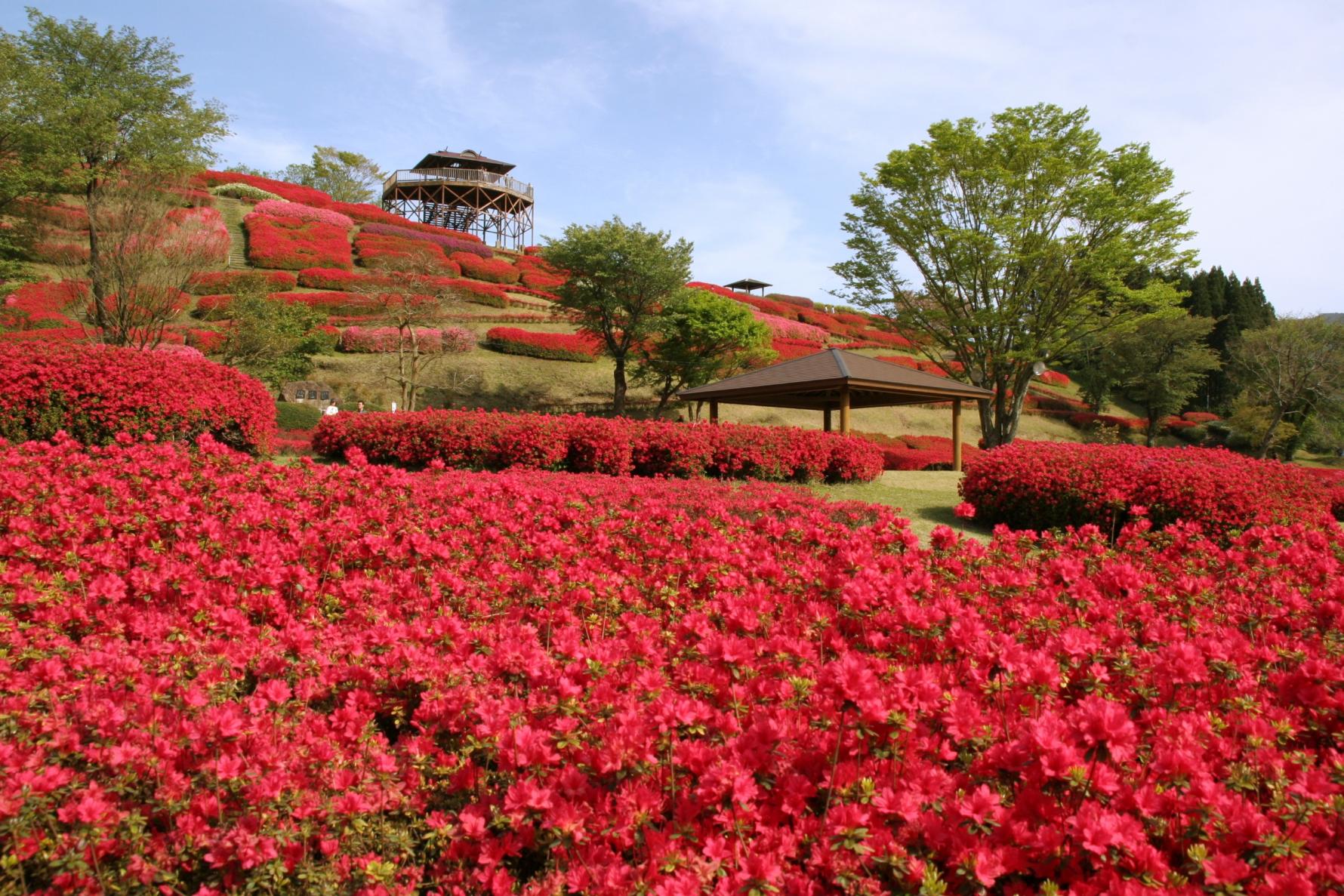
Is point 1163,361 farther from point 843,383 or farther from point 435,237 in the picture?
point 435,237

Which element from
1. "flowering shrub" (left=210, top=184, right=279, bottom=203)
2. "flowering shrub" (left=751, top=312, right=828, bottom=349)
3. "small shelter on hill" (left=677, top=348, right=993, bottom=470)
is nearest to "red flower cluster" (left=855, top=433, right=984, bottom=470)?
"small shelter on hill" (left=677, top=348, right=993, bottom=470)

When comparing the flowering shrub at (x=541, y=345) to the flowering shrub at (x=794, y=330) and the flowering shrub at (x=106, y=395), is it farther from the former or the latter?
the flowering shrub at (x=106, y=395)

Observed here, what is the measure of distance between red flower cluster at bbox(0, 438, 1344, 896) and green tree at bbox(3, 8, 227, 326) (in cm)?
1865

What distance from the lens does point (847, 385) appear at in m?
15.2

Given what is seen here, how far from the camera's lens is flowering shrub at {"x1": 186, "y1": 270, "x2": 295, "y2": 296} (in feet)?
82.1

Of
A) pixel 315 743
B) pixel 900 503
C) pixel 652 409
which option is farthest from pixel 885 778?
pixel 652 409

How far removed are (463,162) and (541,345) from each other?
29334 mm

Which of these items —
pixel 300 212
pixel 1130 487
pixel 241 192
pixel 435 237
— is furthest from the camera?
pixel 241 192

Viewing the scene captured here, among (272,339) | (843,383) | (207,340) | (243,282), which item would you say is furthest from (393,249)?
(843,383)

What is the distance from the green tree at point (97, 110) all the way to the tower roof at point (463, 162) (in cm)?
2840

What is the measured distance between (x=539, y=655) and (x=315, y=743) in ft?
1.92

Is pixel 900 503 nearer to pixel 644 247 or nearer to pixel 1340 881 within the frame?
pixel 1340 881

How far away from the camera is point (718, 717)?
1.70m

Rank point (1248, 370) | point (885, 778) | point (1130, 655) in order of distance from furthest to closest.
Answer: point (1248, 370) → point (1130, 655) → point (885, 778)
